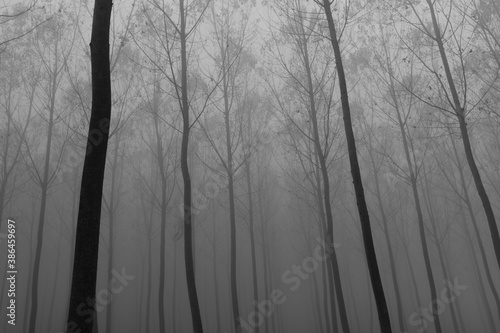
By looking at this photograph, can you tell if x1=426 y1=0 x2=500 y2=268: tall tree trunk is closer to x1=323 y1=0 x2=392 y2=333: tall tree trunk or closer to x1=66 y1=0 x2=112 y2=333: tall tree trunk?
x1=323 y1=0 x2=392 y2=333: tall tree trunk

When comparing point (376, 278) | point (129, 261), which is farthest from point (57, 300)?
point (376, 278)

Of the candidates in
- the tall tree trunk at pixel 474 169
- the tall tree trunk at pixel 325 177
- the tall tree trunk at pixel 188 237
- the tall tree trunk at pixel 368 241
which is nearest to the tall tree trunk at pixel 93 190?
the tall tree trunk at pixel 188 237

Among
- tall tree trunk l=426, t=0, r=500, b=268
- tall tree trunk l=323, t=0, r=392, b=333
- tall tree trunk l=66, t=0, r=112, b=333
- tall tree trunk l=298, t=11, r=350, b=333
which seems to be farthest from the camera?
tall tree trunk l=298, t=11, r=350, b=333

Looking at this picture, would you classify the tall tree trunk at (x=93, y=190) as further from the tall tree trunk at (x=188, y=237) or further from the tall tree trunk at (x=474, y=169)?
the tall tree trunk at (x=474, y=169)

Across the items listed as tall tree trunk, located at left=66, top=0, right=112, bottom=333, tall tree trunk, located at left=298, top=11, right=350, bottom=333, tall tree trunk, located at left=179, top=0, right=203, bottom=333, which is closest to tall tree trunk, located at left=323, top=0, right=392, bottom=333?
tall tree trunk, located at left=298, top=11, right=350, bottom=333

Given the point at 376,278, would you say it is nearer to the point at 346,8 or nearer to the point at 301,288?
the point at 346,8

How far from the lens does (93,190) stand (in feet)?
9.27

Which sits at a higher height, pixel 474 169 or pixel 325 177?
pixel 325 177

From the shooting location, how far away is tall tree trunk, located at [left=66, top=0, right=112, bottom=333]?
8.47 ft

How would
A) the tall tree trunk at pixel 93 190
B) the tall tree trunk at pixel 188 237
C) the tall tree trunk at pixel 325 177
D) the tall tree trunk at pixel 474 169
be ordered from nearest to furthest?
the tall tree trunk at pixel 93 190, the tall tree trunk at pixel 188 237, the tall tree trunk at pixel 474 169, the tall tree trunk at pixel 325 177

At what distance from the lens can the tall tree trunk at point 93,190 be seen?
2.58 metres

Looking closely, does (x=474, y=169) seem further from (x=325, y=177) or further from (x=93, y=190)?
(x=93, y=190)

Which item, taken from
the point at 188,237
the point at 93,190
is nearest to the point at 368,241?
the point at 188,237

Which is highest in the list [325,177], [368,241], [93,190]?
[325,177]
